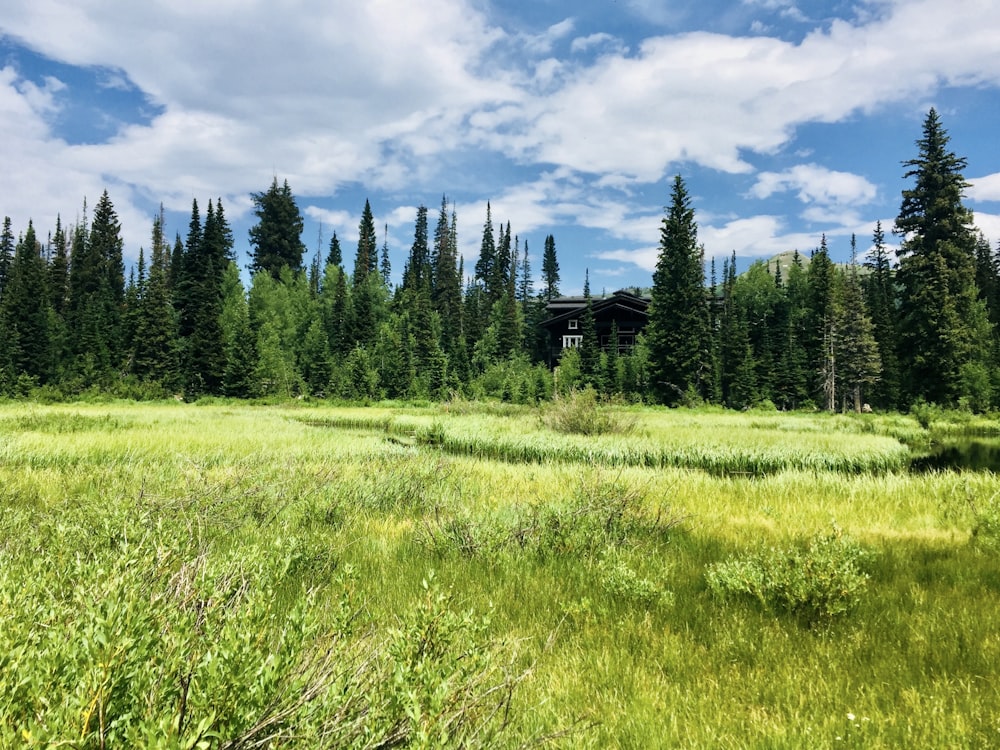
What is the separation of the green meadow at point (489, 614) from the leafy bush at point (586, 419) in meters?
10.8

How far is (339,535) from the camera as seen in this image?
6.92 metres

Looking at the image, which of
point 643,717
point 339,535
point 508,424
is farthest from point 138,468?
point 508,424

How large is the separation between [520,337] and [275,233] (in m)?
38.0

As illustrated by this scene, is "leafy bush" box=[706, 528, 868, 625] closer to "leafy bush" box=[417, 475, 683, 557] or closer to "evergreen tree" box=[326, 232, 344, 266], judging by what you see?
"leafy bush" box=[417, 475, 683, 557]

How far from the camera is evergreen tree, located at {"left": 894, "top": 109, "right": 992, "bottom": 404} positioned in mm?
37750

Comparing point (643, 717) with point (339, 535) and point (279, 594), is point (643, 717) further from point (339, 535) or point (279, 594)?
point (339, 535)

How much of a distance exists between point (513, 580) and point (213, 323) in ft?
170

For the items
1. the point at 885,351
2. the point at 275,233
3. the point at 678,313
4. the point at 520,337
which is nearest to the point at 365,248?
the point at 275,233

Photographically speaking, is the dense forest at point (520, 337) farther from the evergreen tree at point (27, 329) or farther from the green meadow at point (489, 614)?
the green meadow at point (489, 614)

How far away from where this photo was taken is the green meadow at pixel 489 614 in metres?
1.97

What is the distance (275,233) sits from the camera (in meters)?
73.1

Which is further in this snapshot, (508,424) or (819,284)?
(819,284)

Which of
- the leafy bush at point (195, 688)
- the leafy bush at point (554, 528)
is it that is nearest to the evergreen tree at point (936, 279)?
the leafy bush at point (554, 528)

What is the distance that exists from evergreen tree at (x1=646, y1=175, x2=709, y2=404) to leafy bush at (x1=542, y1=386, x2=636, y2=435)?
75.1 feet
